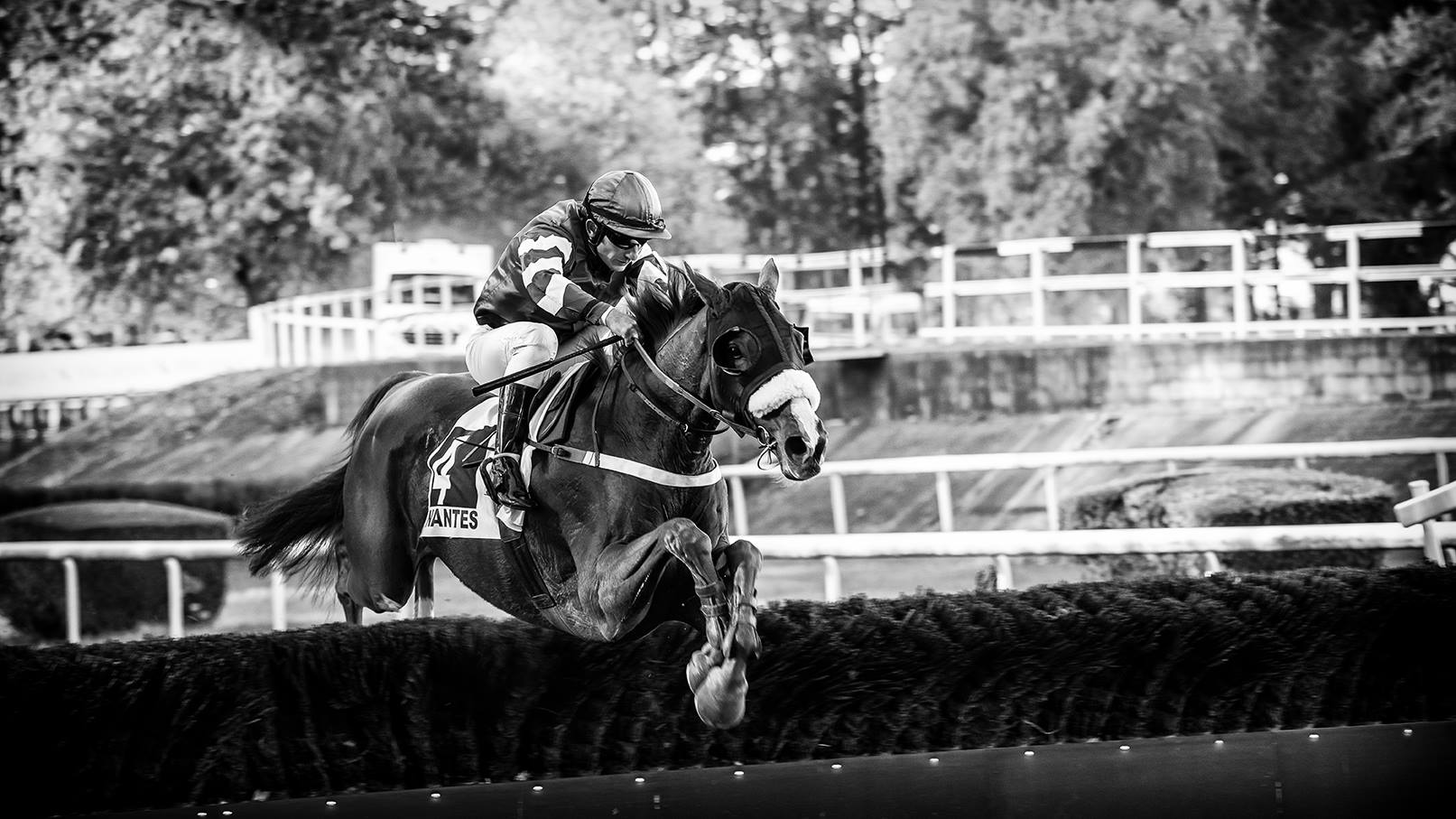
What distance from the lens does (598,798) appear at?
451cm

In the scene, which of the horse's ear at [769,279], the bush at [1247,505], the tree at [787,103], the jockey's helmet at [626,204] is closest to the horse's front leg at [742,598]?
the horse's ear at [769,279]

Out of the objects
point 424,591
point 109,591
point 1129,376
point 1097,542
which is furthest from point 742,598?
point 1129,376

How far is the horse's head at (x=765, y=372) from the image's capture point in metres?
4.00

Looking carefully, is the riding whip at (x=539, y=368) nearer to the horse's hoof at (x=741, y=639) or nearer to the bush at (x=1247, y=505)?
the horse's hoof at (x=741, y=639)

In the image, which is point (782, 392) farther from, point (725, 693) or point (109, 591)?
point (109, 591)

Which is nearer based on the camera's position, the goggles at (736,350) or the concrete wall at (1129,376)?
the goggles at (736,350)

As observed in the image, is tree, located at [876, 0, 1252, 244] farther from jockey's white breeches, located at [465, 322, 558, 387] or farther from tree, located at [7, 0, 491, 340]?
jockey's white breeches, located at [465, 322, 558, 387]

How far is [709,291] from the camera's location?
4.40 metres

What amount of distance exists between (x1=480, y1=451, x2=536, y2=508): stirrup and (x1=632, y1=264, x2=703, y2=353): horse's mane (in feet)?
1.95

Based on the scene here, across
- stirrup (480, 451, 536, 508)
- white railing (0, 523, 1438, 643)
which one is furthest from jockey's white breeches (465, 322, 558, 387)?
white railing (0, 523, 1438, 643)

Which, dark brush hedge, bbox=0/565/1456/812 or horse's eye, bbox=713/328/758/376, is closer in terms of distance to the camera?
horse's eye, bbox=713/328/758/376

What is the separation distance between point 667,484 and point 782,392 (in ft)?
2.01

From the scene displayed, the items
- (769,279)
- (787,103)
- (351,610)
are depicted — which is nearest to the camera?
(769,279)

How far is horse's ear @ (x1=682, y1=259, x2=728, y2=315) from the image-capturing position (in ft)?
14.1
